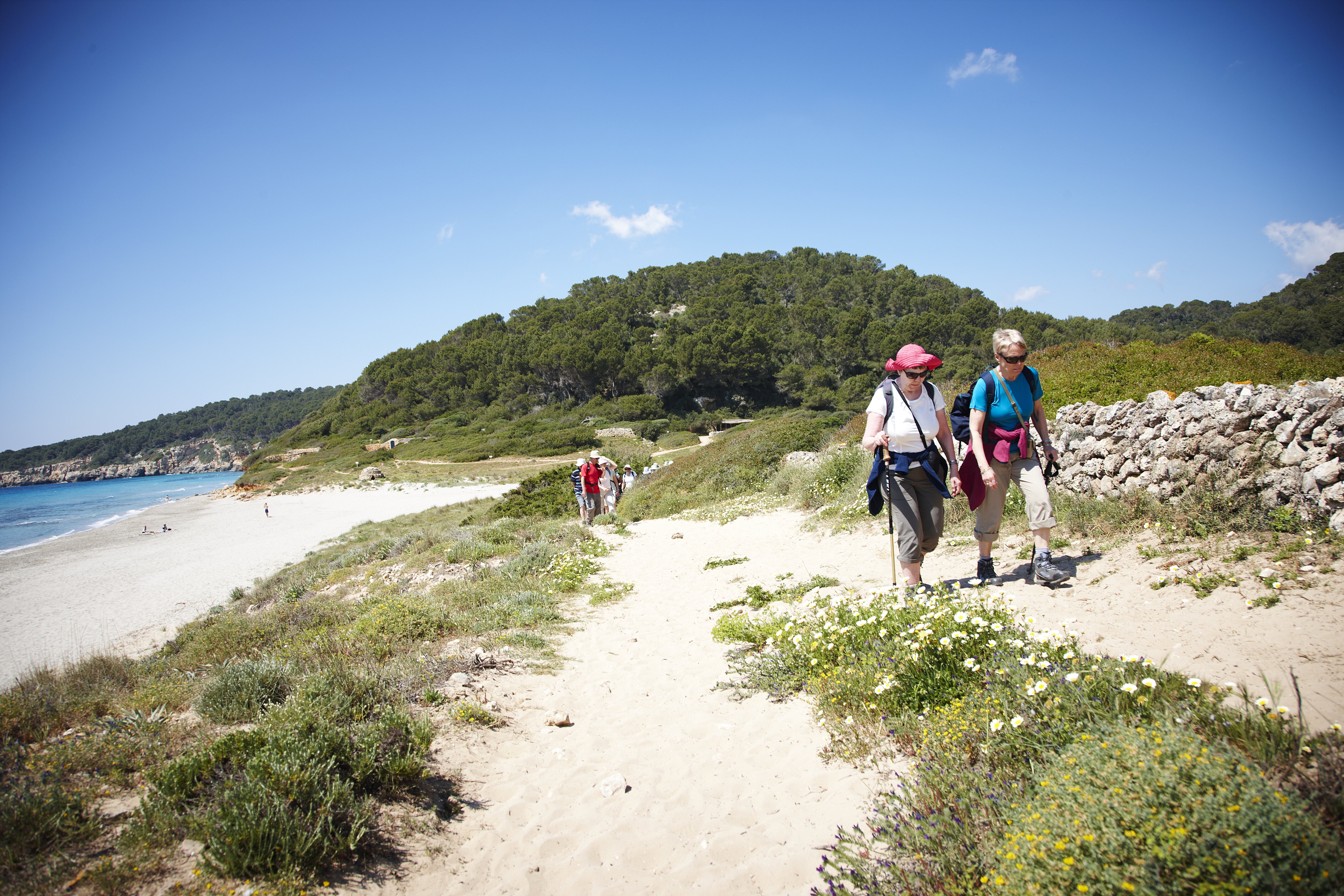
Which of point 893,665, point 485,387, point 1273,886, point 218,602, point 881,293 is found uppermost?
point 881,293

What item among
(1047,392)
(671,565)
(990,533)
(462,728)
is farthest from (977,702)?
(1047,392)

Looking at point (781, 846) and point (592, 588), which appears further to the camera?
point (592, 588)

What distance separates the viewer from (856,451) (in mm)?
12422

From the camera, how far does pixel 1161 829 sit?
1.88m

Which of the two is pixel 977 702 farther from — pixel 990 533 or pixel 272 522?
pixel 272 522

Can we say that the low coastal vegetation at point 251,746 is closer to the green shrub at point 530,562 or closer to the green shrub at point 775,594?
the green shrub at point 530,562

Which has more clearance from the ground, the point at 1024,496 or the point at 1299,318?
the point at 1299,318

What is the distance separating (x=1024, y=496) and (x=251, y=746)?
5.51m

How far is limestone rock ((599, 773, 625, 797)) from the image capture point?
11.6 feet

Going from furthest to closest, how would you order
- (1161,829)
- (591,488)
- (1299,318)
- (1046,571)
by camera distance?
(1299,318) < (591,488) < (1046,571) < (1161,829)

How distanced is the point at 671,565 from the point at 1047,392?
628 cm

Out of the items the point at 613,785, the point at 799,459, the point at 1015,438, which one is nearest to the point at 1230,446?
the point at 1015,438

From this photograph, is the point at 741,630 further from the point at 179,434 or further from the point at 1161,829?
the point at 179,434

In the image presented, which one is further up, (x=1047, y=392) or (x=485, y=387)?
(x=485, y=387)
